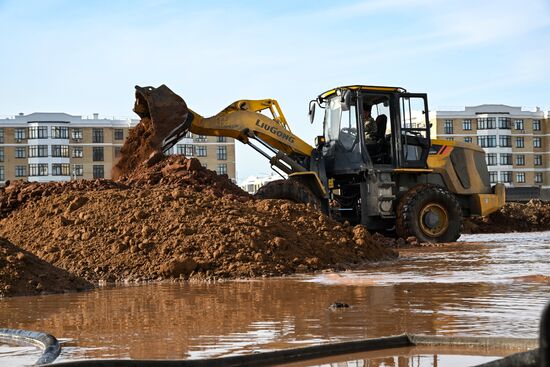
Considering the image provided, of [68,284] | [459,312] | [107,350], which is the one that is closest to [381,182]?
[68,284]

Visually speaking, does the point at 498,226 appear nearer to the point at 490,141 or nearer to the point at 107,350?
the point at 107,350

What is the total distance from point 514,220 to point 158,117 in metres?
17.8

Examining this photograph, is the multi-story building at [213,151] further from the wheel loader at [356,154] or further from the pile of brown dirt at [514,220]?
the wheel loader at [356,154]

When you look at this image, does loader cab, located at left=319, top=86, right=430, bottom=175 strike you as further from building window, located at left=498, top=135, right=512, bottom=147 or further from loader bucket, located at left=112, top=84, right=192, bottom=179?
building window, located at left=498, top=135, right=512, bottom=147

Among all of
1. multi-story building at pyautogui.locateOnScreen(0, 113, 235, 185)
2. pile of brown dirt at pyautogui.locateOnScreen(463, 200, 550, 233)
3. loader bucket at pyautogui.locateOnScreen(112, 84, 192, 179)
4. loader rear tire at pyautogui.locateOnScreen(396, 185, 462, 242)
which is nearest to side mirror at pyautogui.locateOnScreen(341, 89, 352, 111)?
loader rear tire at pyautogui.locateOnScreen(396, 185, 462, 242)

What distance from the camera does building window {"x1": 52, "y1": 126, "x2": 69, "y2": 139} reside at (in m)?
100

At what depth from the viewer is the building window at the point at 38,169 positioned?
9962 centimetres

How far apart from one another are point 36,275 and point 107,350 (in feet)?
17.7

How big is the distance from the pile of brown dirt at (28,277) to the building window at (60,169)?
90967 mm

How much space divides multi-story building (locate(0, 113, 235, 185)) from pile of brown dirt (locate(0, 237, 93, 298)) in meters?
88.8

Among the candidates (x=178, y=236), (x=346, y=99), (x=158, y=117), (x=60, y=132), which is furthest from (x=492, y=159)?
(x=178, y=236)

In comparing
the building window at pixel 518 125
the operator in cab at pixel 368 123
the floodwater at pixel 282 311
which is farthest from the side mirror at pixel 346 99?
the building window at pixel 518 125

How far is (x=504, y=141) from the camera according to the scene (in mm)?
108000

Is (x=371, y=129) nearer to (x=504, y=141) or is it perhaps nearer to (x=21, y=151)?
(x=21, y=151)
